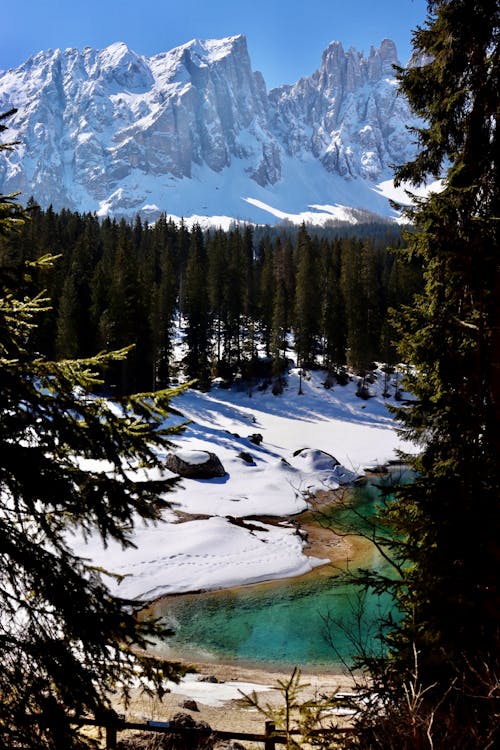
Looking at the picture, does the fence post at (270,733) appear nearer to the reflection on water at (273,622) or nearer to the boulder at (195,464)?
the reflection on water at (273,622)

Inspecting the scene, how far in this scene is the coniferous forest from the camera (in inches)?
1674

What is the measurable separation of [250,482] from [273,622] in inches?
562

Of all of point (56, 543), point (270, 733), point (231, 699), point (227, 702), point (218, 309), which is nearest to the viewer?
point (56, 543)

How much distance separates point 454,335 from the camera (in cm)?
715

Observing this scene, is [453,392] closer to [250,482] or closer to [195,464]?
[195,464]

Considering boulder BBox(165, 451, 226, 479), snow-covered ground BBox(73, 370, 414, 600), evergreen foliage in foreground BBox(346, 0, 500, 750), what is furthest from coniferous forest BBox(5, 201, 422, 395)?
evergreen foliage in foreground BBox(346, 0, 500, 750)

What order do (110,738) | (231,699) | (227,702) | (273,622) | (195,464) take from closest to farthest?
(110,738) < (231,699) < (227,702) < (273,622) < (195,464)

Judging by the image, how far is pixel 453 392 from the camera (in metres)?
6.77

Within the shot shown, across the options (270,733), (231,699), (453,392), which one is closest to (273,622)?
(231,699)

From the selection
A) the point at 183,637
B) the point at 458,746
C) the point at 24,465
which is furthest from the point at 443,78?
the point at 183,637

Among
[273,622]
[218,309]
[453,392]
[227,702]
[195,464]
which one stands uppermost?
[218,309]

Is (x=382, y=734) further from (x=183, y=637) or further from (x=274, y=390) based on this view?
(x=274, y=390)

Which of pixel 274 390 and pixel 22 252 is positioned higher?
pixel 22 252

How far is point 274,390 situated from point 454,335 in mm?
46808
